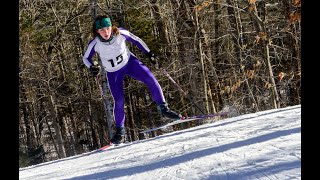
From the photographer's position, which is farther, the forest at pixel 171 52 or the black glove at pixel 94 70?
the forest at pixel 171 52

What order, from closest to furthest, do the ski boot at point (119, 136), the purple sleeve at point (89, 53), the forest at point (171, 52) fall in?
the purple sleeve at point (89, 53) < the ski boot at point (119, 136) < the forest at point (171, 52)

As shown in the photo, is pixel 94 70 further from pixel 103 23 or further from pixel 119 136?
pixel 119 136

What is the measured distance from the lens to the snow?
9.51 ft

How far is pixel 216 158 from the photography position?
136 inches

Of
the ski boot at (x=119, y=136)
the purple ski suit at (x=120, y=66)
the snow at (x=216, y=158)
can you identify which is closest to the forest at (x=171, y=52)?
the ski boot at (x=119, y=136)

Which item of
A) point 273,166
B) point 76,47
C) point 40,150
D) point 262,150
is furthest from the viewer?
point 40,150

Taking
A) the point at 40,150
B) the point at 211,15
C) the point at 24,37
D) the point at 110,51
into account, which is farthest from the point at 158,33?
the point at 110,51

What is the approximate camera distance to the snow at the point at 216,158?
114 inches

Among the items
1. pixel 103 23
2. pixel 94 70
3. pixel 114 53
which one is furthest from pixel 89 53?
pixel 103 23

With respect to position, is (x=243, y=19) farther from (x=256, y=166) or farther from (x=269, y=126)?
(x=256, y=166)

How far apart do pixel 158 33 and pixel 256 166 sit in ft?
54.8

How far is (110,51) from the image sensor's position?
19.2 ft

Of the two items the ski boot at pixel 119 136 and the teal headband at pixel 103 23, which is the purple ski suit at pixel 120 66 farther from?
the ski boot at pixel 119 136

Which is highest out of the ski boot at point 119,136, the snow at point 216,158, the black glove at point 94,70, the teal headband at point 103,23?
the teal headband at point 103,23
